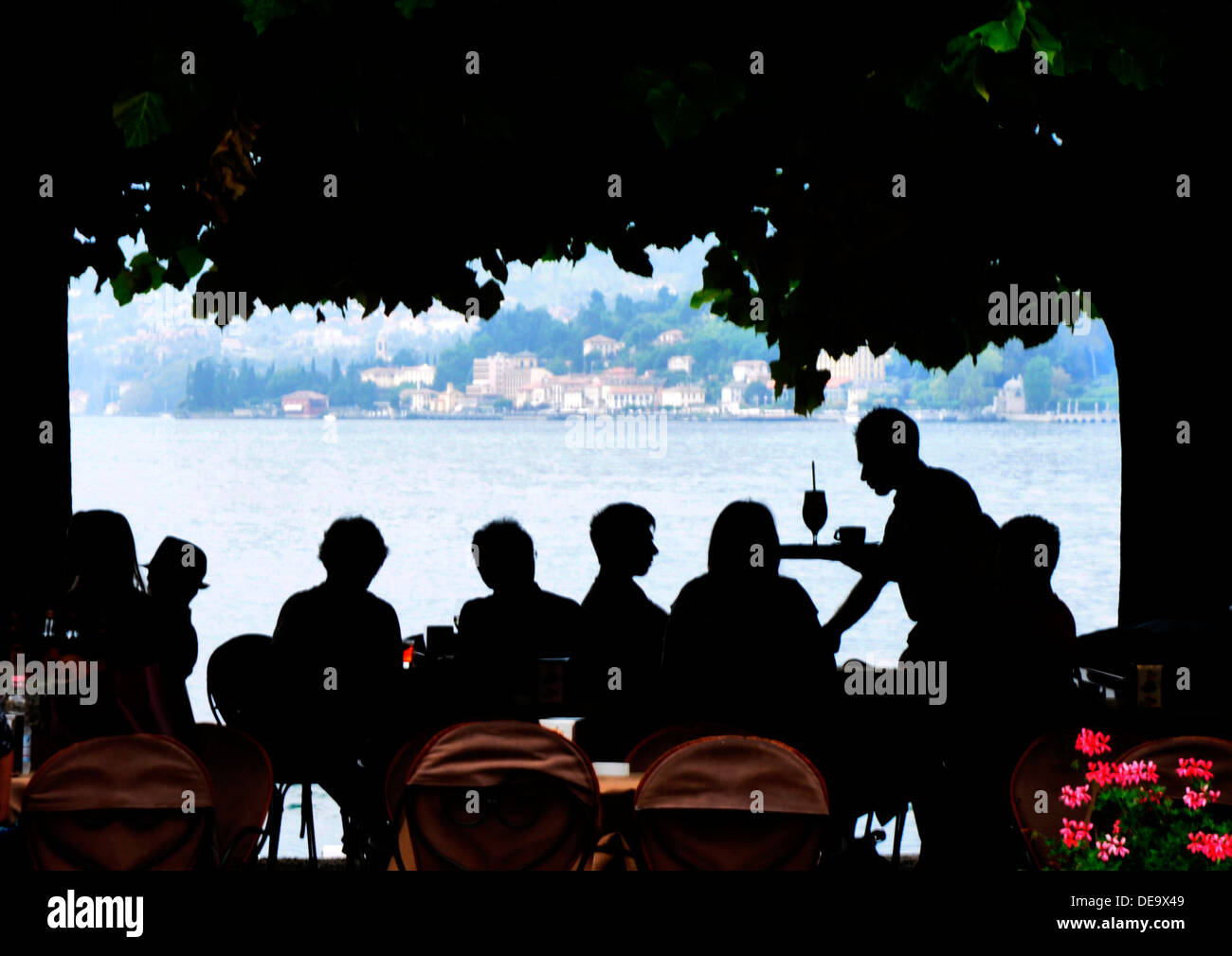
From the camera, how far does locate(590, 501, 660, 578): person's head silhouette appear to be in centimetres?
498

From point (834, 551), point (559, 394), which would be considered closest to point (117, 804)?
point (834, 551)

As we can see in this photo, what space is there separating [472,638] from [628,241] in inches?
102

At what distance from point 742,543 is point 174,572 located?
198 cm

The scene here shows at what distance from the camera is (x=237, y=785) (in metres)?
4.22

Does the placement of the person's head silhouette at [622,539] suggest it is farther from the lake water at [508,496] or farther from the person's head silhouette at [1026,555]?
Result: the person's head silhouette at [1026,555]

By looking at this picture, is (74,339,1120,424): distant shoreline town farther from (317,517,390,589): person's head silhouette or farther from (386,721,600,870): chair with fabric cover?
(386,721,600,870): chair with fabric cover

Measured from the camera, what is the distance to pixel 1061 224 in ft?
19.6

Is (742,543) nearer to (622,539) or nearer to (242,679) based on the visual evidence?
(622,539)

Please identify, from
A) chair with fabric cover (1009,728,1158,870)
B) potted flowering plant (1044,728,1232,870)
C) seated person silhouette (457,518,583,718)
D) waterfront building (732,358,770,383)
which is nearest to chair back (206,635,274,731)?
seated person silhouette (457,518,583,718)

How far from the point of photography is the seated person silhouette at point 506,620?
4824mm

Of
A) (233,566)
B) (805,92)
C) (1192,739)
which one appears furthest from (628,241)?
(233,566)

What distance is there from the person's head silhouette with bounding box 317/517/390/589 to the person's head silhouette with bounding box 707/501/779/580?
4.32 ft
